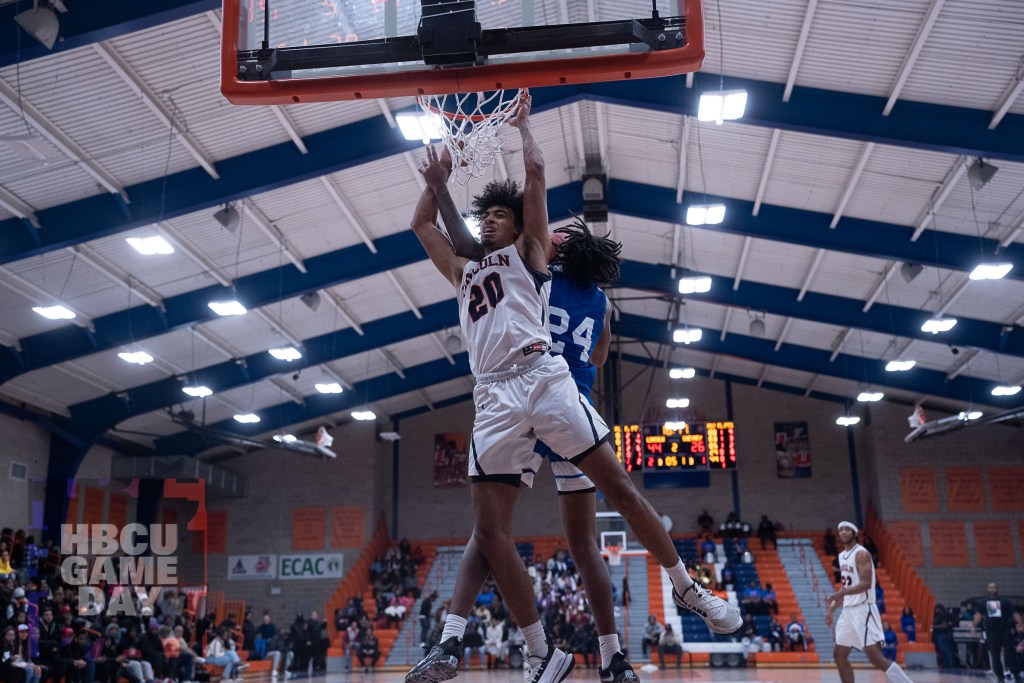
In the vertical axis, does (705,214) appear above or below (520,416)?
above

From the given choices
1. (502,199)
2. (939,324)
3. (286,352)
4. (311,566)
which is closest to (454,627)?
(502,199)

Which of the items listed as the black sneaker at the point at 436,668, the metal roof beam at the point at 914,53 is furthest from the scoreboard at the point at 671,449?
the black sneaker at the point at 436,668

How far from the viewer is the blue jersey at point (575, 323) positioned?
469cm

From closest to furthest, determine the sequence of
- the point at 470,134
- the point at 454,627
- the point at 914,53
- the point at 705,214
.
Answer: the point at 454,627, the point at 470,134, the point at 914,53, the point at 705,214

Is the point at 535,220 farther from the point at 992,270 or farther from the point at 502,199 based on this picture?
the point at 992,270

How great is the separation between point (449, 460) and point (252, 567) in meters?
7.61

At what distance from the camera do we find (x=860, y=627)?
9.93 m

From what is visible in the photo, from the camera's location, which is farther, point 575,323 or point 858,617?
point 858,617

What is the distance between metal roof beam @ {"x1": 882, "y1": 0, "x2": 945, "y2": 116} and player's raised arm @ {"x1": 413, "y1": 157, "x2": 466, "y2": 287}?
944 centimetres

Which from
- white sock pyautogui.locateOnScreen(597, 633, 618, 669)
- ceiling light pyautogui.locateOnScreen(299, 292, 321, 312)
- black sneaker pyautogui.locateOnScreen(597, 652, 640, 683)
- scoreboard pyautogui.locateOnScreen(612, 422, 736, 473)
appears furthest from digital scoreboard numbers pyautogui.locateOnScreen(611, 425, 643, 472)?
black sneaker pyautogui.locateOnScreen(597, 652, 640, 683)

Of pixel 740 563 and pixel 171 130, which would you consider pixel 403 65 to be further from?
pixel 740 563

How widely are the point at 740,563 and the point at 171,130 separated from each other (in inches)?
874

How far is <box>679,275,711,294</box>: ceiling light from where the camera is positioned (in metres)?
19.9

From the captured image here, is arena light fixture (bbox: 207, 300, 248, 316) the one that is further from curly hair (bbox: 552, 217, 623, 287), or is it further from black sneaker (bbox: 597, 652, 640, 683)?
black sneaker (bbox: 597, 652, 640, 683)
